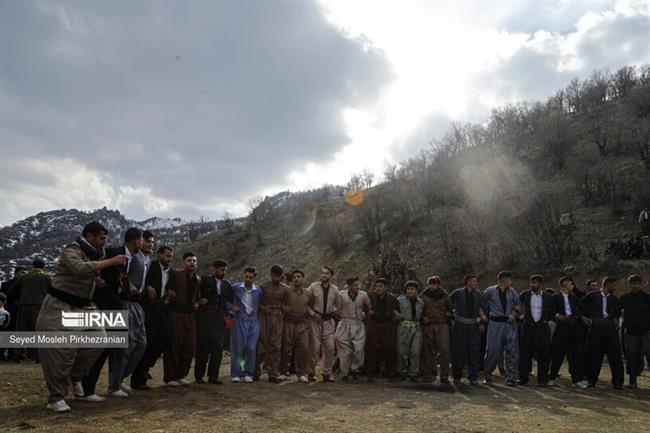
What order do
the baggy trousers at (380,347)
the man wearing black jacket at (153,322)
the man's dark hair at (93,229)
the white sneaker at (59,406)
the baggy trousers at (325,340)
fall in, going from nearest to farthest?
the white sneaker at (59,406)
the man's dark hair at (93,229)
the man wearing black jacket at (153,322)
the baggy trousers at (325,340)
the baggy trousers at (380,347)

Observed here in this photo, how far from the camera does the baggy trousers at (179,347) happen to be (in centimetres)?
711

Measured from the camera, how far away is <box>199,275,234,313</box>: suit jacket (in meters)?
7.79

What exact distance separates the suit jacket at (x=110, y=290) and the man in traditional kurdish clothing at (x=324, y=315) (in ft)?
13.0

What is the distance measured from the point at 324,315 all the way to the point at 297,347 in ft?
2.60

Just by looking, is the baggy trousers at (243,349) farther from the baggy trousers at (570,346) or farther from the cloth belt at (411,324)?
the baggy trousers at (570,346)

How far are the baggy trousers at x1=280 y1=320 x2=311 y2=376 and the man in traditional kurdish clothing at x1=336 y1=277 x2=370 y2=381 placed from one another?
2.47 ft

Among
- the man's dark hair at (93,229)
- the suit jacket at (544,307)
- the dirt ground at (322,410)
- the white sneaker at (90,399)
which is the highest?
the man's dark hair at (93,229)

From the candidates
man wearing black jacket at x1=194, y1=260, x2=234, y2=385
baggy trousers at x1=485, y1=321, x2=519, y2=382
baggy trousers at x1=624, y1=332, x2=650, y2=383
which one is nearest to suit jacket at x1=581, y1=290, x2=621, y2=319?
baggy trousers at x1=624, y1=332, x2=650, y2=383

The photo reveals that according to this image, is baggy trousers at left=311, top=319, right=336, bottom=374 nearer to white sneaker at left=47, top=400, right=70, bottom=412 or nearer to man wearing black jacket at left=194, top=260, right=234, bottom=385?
man wearing black jacket at left=194, top=260, right=234, bottom=385

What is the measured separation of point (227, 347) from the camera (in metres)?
14.9

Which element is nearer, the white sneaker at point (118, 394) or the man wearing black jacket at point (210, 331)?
the white sneaker at point (118, 394)

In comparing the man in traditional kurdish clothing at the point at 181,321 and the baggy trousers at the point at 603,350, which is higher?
the man in traditional kurdish clothing at the point at 181,321

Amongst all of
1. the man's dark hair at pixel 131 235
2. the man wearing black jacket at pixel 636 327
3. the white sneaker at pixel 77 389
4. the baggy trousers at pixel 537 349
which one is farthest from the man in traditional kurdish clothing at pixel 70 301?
the man wearing black jacket at pixel 636 327

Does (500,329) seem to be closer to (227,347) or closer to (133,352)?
(133,352)
